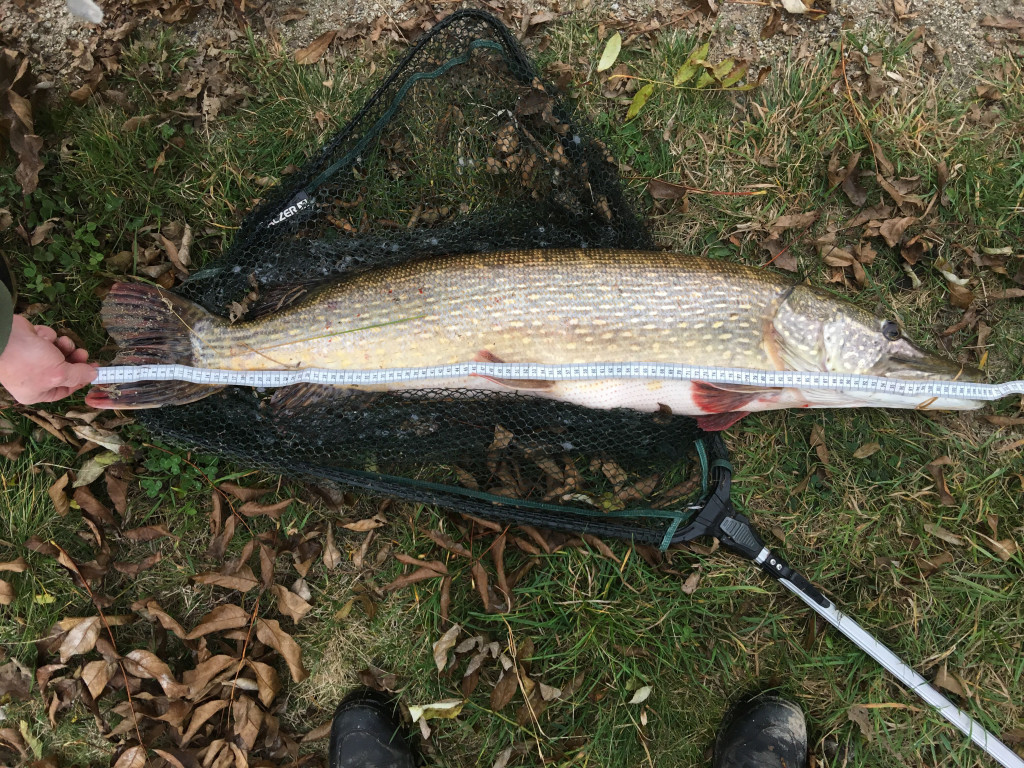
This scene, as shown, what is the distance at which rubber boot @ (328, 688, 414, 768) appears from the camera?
2.04m

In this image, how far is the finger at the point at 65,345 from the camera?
6.95 ft

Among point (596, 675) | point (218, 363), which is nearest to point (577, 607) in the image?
point (596, 675)

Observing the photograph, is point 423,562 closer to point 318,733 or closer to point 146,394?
point 318,733

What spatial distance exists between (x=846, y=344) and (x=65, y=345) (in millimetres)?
2711

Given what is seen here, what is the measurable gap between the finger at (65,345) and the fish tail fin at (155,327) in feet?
0.84

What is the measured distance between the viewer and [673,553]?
7.20ft

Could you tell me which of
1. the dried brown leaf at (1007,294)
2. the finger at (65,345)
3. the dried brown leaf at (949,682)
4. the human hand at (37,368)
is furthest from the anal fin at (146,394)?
the dried brown leaf at (1007,294)

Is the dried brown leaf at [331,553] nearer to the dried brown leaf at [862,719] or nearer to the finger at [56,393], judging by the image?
the finger at [56,393]

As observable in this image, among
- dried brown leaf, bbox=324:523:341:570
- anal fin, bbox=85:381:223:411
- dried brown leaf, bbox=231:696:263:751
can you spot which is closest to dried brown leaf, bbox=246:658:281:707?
dried brown leaf, bbox=231:696:263:751

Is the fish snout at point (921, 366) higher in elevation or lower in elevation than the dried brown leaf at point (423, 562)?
higher

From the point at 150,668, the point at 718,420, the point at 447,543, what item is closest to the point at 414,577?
the point at 447,543

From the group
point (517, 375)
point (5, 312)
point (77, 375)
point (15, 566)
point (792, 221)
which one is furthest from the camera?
point (792, 221)

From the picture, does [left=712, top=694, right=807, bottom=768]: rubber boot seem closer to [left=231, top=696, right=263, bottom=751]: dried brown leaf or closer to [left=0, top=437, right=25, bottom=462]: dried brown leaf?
[left=231, top=696, right=263, bottom=751]: dried brown leaf

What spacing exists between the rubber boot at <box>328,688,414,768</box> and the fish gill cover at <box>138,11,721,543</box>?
772 mm
